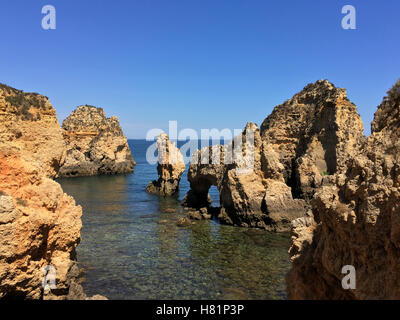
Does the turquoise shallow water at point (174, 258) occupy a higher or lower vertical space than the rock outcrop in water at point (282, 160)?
lower

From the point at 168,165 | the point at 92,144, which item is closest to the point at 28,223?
the point at 168,165

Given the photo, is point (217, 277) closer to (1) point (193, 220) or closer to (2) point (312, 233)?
(2) point (312, 233)

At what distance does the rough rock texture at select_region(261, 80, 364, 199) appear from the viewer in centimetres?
3319

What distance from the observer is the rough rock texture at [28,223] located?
873 cm

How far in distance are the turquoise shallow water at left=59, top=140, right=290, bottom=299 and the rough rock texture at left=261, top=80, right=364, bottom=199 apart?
9525 millimetres

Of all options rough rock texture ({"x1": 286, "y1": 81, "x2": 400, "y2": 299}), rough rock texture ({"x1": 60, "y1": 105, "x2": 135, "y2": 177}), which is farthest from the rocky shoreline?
rough rock texture ({"x1": 60, "y1": 105, "x2": 135, "y2": 177})

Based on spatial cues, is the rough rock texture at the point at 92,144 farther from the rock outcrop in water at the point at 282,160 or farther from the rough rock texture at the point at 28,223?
the rough rock texture at the point at 28,223

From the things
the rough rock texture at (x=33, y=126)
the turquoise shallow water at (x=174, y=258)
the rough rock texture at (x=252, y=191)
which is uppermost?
the rough rock texture at (x=33, y=126)

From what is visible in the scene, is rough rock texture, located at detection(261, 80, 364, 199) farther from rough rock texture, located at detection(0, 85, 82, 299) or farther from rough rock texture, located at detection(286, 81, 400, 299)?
rough rock texture, located at detection(286, 81, 400, 299)

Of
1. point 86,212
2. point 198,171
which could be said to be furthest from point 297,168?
point 86,212

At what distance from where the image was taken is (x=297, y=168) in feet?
112

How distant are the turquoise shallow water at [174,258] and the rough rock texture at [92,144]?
126 ft

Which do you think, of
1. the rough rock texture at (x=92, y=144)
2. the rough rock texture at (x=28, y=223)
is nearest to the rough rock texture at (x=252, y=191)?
the rough rock texture at (x=28, y=223)

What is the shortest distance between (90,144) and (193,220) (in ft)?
162
